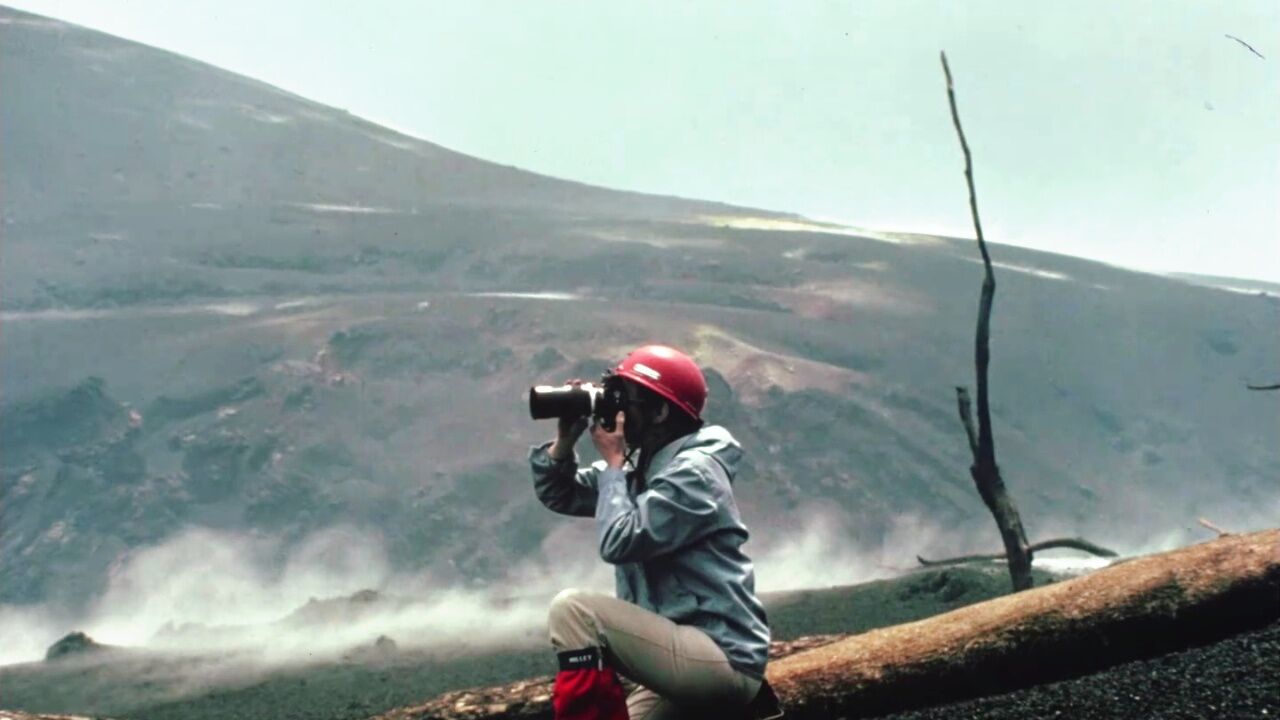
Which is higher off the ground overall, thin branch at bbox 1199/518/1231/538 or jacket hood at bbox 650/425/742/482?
jacket hood at bbox 650/425/742/482

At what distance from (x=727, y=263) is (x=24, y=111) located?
6663 cm

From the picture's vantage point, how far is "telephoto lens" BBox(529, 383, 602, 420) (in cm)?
445

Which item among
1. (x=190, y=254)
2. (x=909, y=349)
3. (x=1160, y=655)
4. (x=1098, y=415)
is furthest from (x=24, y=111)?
(x=1160, y=655)

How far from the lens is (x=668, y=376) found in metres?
4.38

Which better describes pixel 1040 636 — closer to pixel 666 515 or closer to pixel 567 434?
pixel 567 434

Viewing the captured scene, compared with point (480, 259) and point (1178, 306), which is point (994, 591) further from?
point (1178, 306)

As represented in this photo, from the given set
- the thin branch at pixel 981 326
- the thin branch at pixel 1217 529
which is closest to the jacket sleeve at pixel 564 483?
the thin branch at pixel 1217 529

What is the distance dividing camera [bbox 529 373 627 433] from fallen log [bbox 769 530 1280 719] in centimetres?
341

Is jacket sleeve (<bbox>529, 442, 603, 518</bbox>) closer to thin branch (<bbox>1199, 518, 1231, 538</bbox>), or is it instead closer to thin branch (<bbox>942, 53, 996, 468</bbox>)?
thin branch (<bbox>1199, 518, 1231, 538</bbox>)

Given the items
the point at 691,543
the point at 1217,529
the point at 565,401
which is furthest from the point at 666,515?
the point at 1217,529

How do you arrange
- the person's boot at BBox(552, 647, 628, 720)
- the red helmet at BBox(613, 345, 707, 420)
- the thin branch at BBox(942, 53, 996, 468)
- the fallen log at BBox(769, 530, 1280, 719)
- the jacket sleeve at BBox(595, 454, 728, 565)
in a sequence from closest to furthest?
the person's boot at BBox(552, 647, 628, 720) → the jacket sleeve at BBox(595, 454, 728, 565) → the red helmet at BBox(613, 345, 707, 420) → the fallen log at BBox(769, 530, 1280, 719) → the thin branch at BBox(942, 53, 996, 468)

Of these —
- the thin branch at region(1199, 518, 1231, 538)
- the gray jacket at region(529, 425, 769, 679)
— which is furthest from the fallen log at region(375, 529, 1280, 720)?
the gray jacket at region(529, 425, 769, 679)

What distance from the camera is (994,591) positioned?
19.7 meters

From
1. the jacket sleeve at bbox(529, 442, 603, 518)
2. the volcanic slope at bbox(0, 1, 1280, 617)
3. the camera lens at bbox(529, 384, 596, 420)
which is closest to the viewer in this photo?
the camera lens at bbox(529, 384, 596, 420)
